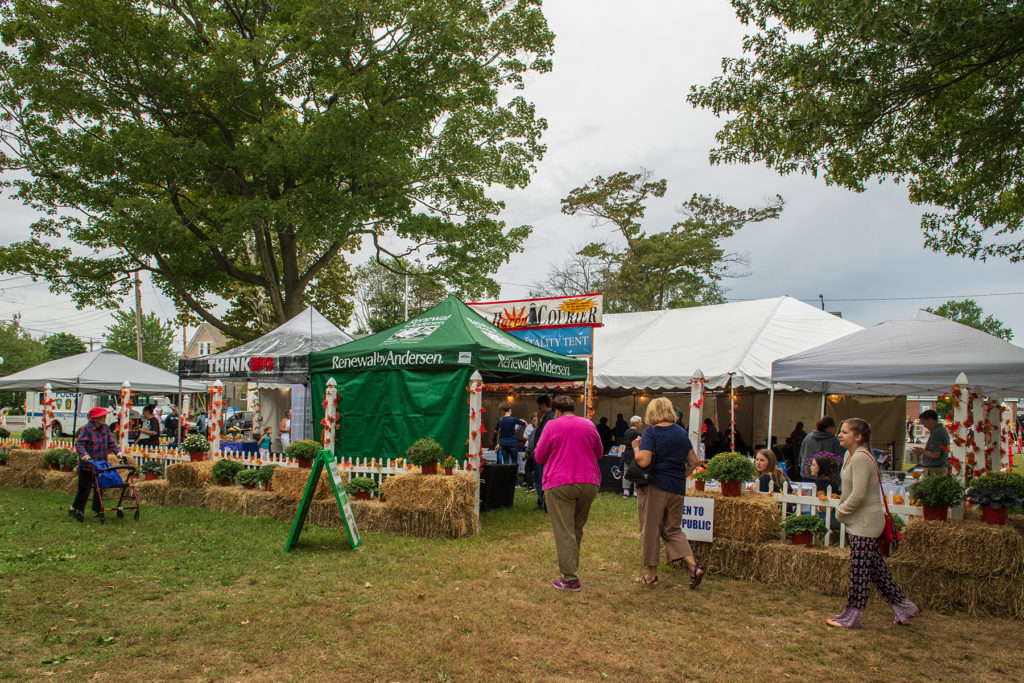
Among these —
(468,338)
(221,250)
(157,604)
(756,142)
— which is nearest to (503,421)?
(468,338)

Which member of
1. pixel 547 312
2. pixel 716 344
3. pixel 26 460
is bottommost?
pixel 26 460

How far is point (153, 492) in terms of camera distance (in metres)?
10.3

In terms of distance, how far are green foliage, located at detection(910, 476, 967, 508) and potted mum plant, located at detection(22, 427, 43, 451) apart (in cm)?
1469

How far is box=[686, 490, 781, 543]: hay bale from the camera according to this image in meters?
6.25

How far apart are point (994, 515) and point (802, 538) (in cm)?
151

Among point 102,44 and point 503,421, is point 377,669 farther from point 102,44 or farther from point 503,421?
point 102,44

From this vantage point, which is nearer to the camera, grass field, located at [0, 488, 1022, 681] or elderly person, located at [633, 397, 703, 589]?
grass field, located at [0, 488, 1022, 681]

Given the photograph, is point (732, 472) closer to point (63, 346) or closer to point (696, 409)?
point (696, 409)

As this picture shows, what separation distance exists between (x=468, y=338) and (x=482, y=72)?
9.82m

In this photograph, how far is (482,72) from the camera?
16.5 meters

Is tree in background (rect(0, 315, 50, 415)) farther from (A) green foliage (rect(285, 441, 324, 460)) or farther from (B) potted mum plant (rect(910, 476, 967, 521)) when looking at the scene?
(B) potted mum plant (rect(910, 476, 967, 521))

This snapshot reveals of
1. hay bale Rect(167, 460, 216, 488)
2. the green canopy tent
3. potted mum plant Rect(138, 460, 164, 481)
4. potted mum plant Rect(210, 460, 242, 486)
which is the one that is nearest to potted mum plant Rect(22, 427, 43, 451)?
potted mum plant Rect(138, 460, 164, 481)

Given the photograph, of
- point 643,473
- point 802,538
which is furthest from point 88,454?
point 802,538

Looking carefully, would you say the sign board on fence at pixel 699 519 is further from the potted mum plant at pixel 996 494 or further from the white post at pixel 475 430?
the white post at pixel 475 430
